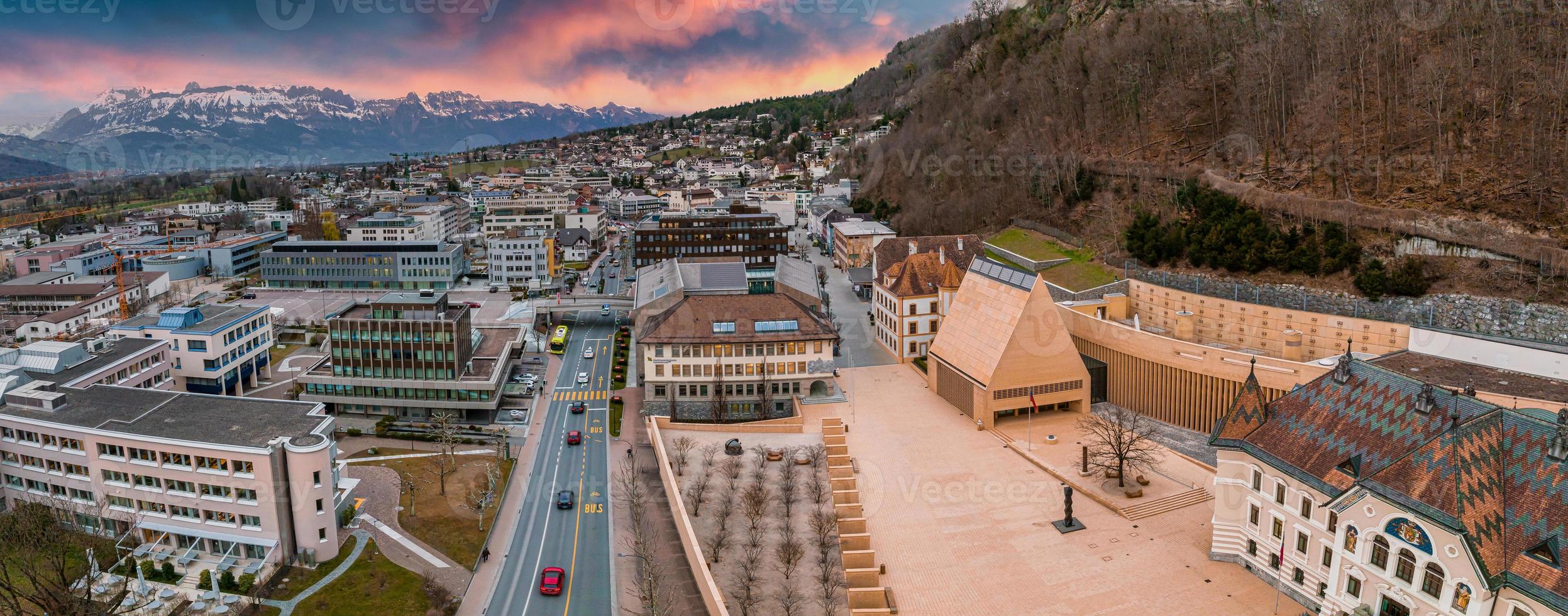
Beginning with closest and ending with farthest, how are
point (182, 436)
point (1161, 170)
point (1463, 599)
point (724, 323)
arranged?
1. point (1463, 599)
2. point (182, 436)
3. point (724, 323)
4. point (1161, 170)

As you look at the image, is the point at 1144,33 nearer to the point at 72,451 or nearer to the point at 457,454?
the point at 457,454

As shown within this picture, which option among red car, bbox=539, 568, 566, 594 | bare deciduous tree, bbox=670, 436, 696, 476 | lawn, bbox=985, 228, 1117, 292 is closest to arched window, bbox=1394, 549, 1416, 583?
bare deciduous tree, bbox=670, 436, 696, 476

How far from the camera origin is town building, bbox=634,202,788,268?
109062 mm

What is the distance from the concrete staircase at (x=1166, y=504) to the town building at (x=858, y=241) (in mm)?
65514

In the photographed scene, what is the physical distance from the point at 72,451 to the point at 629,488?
2824 cm

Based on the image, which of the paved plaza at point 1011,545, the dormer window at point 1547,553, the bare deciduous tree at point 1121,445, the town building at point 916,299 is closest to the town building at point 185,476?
the paved plaza at point 1011,545

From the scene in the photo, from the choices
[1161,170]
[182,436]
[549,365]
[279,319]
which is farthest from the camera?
[279,319]

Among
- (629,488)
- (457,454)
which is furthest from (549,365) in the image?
(629,488)

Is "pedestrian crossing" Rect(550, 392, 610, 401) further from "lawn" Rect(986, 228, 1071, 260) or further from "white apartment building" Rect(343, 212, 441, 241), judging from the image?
"white apartment building" Rect(343, 212, 441, 241)

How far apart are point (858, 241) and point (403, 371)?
63.6 metres

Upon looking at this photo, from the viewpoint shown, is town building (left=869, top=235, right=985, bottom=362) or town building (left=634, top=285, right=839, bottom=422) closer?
town building (left=634, top=285, right=839, bottom=422)

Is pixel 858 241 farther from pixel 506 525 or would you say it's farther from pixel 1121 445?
pixel 506 525

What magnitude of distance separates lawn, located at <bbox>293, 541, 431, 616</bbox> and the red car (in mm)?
5010

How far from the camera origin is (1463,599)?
87.8 feet
